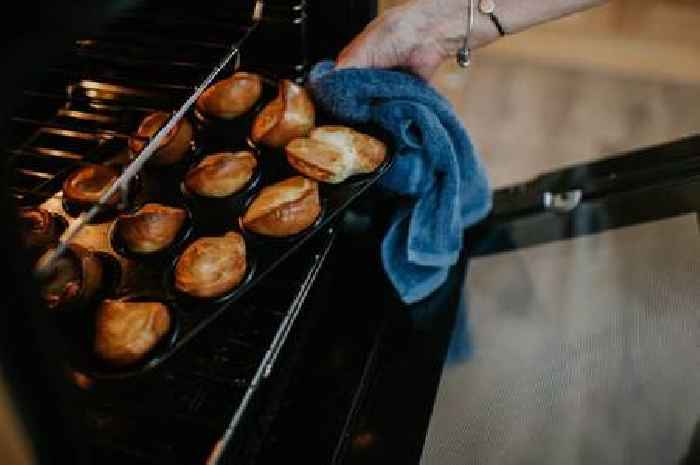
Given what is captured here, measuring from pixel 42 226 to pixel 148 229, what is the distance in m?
0.10

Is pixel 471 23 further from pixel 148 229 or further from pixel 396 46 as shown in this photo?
pixel 148 229

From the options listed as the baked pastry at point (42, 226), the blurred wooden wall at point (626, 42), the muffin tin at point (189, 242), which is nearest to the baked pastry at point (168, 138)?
the muffin tin at point (189, 242)

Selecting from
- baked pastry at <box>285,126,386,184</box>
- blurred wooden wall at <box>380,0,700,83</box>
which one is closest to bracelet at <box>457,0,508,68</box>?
baked pastry at <box>285,126,386,184</box>

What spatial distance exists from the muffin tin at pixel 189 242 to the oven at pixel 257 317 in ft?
0.09

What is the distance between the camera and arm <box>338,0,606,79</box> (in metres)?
0.87

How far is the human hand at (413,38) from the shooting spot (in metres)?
0.85

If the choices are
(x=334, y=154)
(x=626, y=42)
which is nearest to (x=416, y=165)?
(x=334, y=154)

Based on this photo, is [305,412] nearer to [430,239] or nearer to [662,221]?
[430,239]

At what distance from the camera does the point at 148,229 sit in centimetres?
68

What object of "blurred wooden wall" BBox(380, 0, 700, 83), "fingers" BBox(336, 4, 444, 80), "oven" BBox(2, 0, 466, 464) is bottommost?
"blurred wooden wall" BBox(380, 0, 700, 83)

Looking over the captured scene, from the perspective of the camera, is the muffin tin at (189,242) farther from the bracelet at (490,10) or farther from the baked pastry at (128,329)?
the bracelet at (490,10)

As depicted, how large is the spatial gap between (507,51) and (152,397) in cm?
163

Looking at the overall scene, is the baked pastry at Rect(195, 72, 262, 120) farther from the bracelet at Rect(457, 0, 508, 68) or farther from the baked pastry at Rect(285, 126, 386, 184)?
the bracelet at Rect(457, 0, 508, 68)

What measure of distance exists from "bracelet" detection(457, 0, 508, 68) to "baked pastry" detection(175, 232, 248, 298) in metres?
0.43
